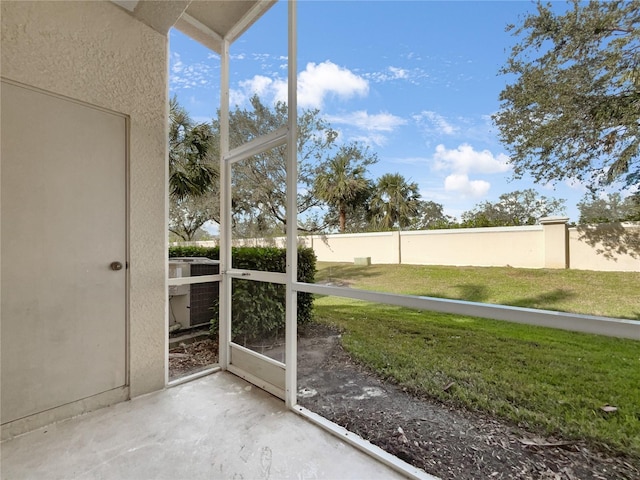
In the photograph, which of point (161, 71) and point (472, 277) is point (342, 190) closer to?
point (472, 277)

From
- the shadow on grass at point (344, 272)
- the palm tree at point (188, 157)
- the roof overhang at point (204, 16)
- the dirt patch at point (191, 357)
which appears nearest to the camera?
the shadow on grass at point (344, 272)

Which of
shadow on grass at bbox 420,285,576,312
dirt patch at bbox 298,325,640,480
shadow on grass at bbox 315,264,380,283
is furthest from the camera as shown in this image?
shadow on grass at bbox 315,264,380,283

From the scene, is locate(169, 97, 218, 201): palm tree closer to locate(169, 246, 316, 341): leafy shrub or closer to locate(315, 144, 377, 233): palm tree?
locate(169, 246, 316, 341): leafy shrub

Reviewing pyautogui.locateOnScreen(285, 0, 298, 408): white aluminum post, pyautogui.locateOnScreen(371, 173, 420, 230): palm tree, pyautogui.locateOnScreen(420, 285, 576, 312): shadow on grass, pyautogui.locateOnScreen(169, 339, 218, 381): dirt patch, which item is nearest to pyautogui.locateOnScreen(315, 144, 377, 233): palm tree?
pyautogui.locateOnScreen(371, 173, 420, 230): palm tree

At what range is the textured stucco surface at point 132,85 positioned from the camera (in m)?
1.90

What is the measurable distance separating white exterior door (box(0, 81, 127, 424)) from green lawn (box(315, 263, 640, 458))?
1.73 metres

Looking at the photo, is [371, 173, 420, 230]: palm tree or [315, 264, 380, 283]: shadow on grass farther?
[315, 264, 380, 283]: shadow on grass

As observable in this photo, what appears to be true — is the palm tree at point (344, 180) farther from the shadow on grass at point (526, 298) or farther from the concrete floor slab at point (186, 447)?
the concrete floor slab at point (186, 447)

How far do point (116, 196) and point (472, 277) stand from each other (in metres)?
2.66

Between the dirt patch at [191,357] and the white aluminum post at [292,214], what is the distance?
115 centimetres

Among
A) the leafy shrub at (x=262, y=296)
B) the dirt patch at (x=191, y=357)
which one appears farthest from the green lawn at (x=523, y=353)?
the dirt patch at (x=191, y=357)

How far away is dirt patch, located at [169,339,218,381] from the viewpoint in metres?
2.85

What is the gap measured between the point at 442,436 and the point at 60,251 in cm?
291

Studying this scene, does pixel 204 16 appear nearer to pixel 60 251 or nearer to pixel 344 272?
pixel 60 251
